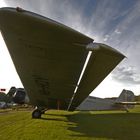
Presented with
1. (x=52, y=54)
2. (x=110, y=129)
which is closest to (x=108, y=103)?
(x=110, y=129)

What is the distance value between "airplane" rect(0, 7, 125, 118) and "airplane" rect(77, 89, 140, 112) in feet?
31.2

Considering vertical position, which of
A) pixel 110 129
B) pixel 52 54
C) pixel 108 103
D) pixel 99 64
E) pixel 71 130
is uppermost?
pixel 108 103

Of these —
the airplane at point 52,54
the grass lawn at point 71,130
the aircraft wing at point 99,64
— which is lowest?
the grass lawn at point 71,130

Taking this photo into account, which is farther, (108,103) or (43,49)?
(108,103)

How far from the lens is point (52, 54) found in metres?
7.54

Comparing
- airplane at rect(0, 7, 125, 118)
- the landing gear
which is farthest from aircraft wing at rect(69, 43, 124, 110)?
the landing gear

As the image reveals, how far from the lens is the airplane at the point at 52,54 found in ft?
19.0

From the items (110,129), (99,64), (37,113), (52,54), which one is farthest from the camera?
(37,113)

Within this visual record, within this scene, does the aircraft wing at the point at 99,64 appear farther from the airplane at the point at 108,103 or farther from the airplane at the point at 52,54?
the airplane at the point at 108,103

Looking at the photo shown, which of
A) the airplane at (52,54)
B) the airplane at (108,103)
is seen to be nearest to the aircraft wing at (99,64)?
the airplane at (52,54)

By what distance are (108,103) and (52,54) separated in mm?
16154

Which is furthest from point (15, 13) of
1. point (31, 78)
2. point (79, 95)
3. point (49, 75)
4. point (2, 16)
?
point (79, 95)

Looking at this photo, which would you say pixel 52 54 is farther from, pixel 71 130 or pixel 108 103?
pixel 108 103

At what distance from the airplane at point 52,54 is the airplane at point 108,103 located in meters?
9.52
